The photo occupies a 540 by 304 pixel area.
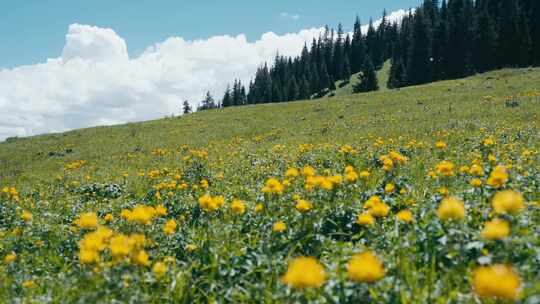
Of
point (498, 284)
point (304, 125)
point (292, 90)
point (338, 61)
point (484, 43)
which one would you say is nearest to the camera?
point (498, 284)

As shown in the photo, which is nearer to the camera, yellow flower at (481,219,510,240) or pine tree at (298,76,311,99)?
yellow flower at (481,219,510,240)

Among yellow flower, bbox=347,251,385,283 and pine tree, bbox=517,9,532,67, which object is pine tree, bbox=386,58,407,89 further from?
yellow flower, bbox=347,251,385,283

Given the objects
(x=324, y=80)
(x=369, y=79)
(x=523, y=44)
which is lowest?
(x=369, y=79)

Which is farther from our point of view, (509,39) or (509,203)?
(509,39)

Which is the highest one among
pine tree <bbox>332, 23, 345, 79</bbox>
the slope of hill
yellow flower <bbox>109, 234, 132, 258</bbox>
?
pine tree <bbox>332, 23, 345, 79</bbox>

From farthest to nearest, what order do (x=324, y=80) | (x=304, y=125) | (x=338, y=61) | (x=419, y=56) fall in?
(x=338, y=61)
(x=324, y=80)
(x=419, y=56)
(x=304, y=125)

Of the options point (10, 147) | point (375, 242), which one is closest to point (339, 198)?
point (375, 242)

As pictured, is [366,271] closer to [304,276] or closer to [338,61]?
[304,276]

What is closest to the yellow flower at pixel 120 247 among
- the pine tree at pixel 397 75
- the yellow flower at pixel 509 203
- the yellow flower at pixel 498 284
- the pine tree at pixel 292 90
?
the yellow flower at pixel 498 284

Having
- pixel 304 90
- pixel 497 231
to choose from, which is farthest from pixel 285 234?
pixel 304 90

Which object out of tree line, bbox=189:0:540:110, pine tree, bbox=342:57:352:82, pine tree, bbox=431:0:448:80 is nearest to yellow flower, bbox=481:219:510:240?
tree line, bbox=189:0:540:110

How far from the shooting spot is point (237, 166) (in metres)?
10.6

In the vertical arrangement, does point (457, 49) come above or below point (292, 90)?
above

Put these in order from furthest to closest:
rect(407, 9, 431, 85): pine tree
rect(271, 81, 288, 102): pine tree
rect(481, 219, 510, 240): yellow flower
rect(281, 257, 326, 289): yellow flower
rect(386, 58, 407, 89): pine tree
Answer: rect(271, 81, 288, 102): pine tree, rect(386, 58, 407, 89): pine tree, rect(407, 9, 431, 85): pine tree, rect(481, 219, 510, 240): yellow flower, rect(281, 257, 326, 289): yellow flower
